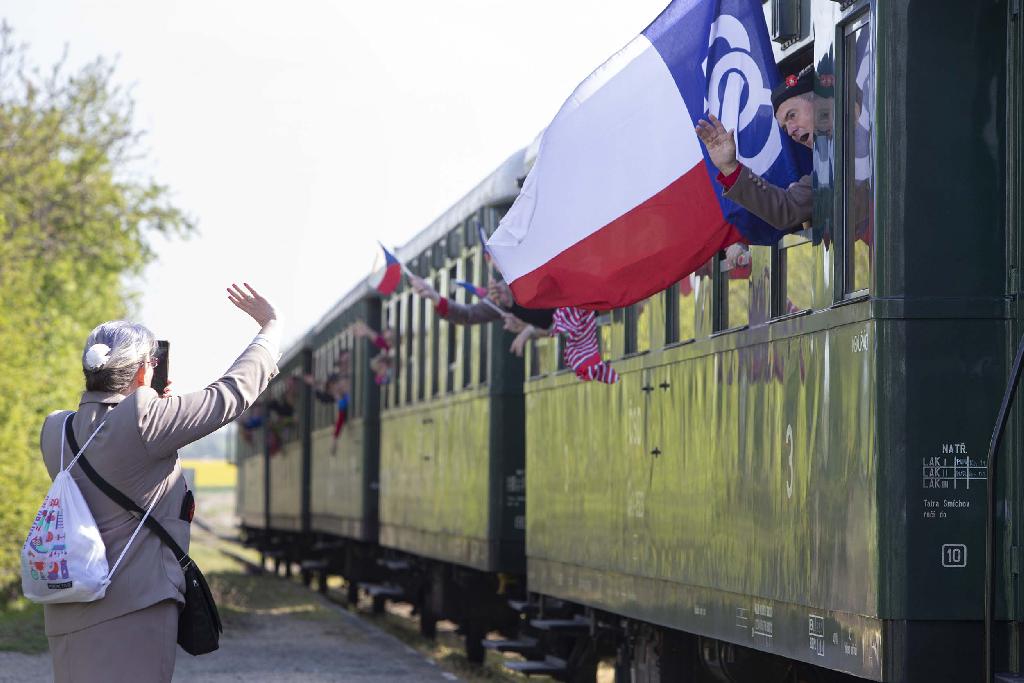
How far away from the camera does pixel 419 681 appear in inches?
557

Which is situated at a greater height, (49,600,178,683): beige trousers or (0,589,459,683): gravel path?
(49,600,178,683): beige trousers

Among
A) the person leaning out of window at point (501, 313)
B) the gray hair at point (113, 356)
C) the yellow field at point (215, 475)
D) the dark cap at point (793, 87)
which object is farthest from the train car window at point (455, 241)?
the yellow field at point (215, 475)

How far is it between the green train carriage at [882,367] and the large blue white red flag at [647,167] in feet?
0.70

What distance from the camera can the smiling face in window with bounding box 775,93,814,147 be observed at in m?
6.77

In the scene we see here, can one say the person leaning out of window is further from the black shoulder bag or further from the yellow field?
the yellow field

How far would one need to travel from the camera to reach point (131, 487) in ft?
17.3

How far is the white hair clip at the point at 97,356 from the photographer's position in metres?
5.32

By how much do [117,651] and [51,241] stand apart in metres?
21.7

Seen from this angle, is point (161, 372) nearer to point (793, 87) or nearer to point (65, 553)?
point (65, 553)

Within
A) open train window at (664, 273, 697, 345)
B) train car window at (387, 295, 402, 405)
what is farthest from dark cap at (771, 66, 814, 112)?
train car window at (387, 295, 402, 405)

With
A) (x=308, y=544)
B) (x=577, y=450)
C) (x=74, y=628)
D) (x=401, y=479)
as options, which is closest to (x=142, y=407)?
(x=74, y=628)

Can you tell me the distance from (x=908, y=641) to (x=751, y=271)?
2.09 meters

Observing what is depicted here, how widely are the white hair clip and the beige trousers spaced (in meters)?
0.66

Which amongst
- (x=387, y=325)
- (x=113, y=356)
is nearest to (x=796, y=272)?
(x=113, y=356)
